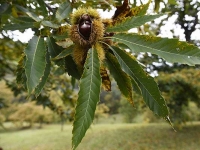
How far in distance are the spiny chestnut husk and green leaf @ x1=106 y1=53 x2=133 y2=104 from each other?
8 cm

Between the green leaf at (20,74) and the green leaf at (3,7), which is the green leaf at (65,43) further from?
the green leaf at (3,7)

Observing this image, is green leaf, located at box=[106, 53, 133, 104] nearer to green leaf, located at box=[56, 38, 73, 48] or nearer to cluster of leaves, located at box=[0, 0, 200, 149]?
cluster of leaves, located at box=[0, 0, 200, 149]

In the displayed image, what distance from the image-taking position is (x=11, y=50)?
8.00ft

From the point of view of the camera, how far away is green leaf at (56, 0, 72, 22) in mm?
833

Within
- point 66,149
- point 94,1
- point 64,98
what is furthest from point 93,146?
point 94,1

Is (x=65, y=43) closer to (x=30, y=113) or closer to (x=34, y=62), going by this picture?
(x=34, y=62)

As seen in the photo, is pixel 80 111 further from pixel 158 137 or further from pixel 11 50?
pixel 158 137

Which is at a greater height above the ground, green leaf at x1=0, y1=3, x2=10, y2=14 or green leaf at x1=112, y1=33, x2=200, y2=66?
green leaf at x1=0, y1=3, x2=10, y2=14

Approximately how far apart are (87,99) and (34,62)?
0.21 m

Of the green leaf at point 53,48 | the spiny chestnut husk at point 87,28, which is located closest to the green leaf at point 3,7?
the green leaf at point 53,48

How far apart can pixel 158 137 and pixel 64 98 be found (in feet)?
28.7

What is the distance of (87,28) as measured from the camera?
584 mm

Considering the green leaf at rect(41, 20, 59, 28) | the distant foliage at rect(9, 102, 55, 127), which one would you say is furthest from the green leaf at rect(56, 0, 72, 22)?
the distant foliage at rect(9, 102, 55, 127)

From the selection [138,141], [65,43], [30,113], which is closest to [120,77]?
[65,43]
